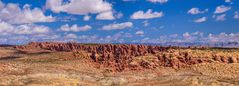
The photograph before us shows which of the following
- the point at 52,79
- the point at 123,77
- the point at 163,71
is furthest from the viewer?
the point at 163,71


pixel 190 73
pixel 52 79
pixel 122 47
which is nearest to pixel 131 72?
pixel 190 73

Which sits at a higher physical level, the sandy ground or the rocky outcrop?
the rocky outcrop

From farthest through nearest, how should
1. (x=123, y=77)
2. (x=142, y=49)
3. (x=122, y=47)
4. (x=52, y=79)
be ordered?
(x=122, y=47)
(x=142, y=49)
(x=123, y=77)
(x=52, y=79)

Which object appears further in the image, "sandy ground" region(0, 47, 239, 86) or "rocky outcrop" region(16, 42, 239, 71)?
"rocky outcrop" region(16, 42, 239, 71)

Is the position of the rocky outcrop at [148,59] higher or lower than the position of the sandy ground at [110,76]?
higher

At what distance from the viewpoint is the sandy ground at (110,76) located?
299 feet

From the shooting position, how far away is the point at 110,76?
101m

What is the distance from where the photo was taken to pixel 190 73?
338 feet

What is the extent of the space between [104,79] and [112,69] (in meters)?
11.7

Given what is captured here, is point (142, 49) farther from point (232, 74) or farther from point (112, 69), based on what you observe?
point (232, 74)

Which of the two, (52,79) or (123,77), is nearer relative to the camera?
(52,79)

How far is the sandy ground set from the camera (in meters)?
91.1

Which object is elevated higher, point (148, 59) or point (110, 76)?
point (148, 59)

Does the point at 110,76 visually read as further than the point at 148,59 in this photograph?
No
